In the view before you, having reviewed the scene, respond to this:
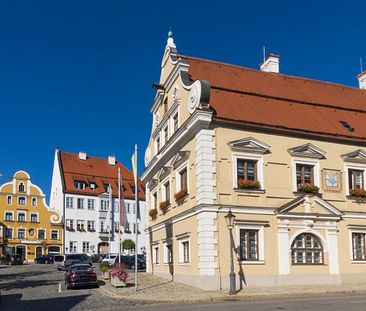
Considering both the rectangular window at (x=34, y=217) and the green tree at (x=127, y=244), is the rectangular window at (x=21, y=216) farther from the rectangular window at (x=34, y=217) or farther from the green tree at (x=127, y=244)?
the green tree at (x=127, y=244)

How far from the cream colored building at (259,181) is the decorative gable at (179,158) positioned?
0.06m

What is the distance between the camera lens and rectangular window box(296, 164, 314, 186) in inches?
1102

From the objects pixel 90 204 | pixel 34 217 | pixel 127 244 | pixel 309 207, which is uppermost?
pixel 90 204

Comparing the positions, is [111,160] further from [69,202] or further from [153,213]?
[153,213]

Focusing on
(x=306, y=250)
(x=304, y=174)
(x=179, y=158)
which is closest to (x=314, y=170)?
(x=304, y=174)

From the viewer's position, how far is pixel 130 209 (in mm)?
80000

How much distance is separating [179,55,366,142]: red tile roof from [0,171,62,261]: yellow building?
49209 millimetres

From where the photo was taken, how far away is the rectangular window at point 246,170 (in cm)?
2661

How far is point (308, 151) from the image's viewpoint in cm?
2827

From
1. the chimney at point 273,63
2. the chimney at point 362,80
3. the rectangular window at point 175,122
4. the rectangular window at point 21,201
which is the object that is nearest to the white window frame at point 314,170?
the rectangular window at point 175,122

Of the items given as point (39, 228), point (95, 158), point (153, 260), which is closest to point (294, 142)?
point (153, 260)

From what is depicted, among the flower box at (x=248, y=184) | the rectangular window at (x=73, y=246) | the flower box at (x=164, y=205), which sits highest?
the flower box at (x=248, y=184)

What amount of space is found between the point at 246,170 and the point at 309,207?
13.2 ft

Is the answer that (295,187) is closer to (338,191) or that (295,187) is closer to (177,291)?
(338,191)
